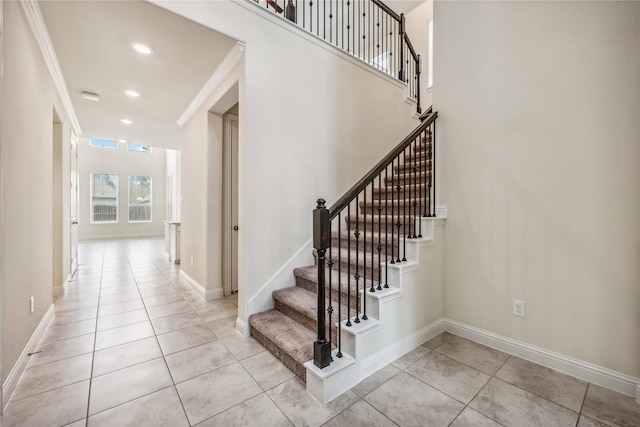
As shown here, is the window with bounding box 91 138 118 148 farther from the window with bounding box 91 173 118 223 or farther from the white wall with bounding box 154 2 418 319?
the white wall with bounding box 154 2 418 319

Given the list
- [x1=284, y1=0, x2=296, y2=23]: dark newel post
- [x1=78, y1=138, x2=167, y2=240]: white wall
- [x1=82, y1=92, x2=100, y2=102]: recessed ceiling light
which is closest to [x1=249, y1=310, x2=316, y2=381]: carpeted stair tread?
[x1=284, y1=0, x2=296, y2=23]: dark newel post

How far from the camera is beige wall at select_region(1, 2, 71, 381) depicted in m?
1.71

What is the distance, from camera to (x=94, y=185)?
9.73m

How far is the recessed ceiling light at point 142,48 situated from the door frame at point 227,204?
1137mm

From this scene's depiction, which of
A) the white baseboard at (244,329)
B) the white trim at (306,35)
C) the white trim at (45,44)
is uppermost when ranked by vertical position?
the white trim at (306,35)

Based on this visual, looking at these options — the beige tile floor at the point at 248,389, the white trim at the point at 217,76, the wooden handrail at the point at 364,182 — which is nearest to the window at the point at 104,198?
the white trim at the point at 217,76

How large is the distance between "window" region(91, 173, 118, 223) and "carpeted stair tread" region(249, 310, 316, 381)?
411 inches

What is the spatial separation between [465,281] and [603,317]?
87 cm

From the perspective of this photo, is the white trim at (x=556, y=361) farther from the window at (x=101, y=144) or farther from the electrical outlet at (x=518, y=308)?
the window at (x=101, y=144)

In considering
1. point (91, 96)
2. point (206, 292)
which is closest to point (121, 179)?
point (91, 96)

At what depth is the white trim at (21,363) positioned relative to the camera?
1.64 m

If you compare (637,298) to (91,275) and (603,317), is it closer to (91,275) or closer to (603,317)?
(603,317)

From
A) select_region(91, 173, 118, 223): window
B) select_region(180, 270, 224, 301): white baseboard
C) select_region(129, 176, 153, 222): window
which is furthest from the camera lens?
select_region(129, 176, 153, 222): window

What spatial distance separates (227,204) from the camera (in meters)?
3.65
